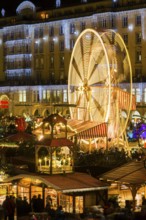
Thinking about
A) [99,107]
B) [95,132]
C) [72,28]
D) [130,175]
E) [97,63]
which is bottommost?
[130,175]

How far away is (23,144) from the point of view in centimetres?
3741

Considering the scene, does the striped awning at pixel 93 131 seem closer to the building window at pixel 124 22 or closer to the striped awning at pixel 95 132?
the striped awning at pixel 95 132

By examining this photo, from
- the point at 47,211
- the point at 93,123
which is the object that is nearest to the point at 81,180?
the point at 47,211

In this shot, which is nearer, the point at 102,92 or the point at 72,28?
the point at 102,92

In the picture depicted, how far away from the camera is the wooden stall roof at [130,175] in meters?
23.6

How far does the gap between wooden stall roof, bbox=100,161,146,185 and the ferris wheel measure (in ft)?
35.4

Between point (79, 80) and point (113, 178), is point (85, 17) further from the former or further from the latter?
point (113, 178)

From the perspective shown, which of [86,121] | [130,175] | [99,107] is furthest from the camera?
[99,107]

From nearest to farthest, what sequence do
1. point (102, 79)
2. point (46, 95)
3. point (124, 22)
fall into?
point (102, 79) → point (124, 22) → point (46, 95)

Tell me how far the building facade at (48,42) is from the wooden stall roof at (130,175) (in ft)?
182

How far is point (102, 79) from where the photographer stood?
39656mm

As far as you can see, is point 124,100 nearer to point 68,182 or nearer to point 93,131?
point 93,131

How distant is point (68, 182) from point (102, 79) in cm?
1582

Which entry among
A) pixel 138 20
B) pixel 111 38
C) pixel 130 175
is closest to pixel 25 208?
pixel 130 175
